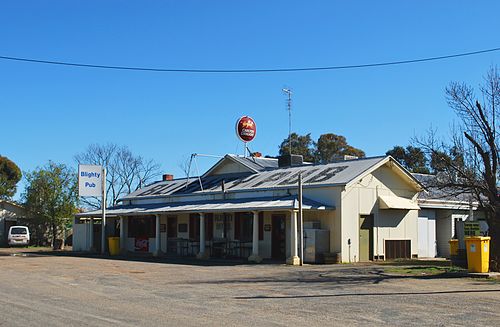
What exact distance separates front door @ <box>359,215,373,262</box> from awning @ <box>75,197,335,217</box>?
203 cm

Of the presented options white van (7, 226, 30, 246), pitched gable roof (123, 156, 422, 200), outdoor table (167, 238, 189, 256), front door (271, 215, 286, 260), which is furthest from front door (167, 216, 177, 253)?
white van (7, 226, 30, 246)

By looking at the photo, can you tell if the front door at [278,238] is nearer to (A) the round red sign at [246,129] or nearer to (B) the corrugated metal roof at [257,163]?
(B) the corrugated metal roof at [257,163]

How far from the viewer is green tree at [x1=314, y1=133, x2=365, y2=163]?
2566 inches

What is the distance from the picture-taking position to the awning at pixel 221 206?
86.7 ft

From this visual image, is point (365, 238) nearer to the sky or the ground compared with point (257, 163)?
nearer to the ground

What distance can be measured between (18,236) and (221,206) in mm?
22024

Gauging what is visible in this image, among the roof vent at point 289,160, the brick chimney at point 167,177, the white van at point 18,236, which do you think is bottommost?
the white van at point 18,236

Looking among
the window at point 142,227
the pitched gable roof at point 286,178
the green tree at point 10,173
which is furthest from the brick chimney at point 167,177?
the green tree at point 10,173

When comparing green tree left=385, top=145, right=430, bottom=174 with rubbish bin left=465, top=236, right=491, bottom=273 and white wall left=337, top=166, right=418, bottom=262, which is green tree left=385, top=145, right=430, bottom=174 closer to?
white wall left=337, top=166, right=418, bottom=262

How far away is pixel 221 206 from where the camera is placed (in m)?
29.3

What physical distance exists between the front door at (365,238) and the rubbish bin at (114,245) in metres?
14.8

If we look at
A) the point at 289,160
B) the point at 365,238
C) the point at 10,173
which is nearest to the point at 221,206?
the point at 289,160

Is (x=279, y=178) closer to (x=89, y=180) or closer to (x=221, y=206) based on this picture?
(x=221, y=206)

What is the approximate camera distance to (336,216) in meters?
27.1
